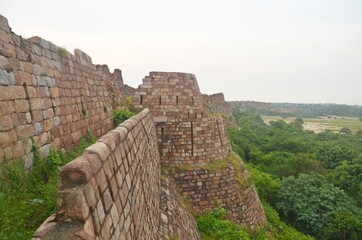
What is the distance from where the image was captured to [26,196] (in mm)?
3191

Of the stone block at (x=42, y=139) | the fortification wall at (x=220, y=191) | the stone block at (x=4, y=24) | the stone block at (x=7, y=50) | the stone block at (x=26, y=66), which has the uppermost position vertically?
the stone block at (x=4, y=24)

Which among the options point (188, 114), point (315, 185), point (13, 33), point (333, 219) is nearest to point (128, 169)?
point (13, 33)

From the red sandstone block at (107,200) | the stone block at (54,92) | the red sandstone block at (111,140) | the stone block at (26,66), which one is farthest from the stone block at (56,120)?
the red sandstone block at (107,200)

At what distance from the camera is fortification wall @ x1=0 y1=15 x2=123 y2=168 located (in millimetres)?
3811

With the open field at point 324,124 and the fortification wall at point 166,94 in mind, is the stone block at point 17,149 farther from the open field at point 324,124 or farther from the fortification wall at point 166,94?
the open field at point 324,124

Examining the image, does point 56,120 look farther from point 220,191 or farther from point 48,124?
point 220,191

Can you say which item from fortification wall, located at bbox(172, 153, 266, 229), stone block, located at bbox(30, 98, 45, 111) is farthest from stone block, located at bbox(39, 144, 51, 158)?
fortification wall, located at bbox(172, 153, 266, 229)

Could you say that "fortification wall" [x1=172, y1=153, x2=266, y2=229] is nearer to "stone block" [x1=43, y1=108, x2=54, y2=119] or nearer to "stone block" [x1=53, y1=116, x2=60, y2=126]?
"stone block" [x1=53, y1=116, x2=60, y2=126]

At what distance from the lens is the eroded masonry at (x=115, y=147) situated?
6.84ft

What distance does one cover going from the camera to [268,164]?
25.2m

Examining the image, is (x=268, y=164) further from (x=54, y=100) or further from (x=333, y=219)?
(x=54, y=100)

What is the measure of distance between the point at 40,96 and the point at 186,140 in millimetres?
5400

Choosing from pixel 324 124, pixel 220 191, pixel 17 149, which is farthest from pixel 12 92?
pixel 324 124

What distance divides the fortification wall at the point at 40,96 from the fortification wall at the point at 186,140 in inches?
103
